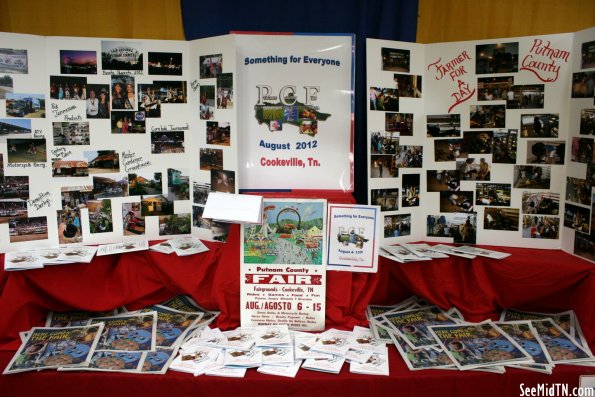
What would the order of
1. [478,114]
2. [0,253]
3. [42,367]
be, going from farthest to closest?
1. [478,114]
2. [0,253]
3. [42,367]

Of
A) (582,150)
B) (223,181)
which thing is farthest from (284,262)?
(582,150)

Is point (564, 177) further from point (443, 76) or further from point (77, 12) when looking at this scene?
point (77, 12)

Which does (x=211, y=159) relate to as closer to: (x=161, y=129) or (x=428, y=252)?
(x=161, y=129)

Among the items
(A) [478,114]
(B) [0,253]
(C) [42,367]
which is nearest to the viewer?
(C) [42,367]

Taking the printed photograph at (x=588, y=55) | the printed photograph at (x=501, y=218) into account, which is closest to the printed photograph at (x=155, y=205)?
Answer: the printed photograph at (x=501, y=218)

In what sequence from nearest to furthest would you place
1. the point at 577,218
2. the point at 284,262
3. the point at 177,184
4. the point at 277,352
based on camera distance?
1. the point at 277,352
2. the point at 284,262
3. the point at 577,218
4. the point at 177,184

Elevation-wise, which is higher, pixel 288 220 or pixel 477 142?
pixel 477 142

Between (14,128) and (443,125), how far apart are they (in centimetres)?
207

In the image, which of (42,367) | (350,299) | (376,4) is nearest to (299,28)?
(376,4)

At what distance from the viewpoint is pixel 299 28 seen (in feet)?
8.04

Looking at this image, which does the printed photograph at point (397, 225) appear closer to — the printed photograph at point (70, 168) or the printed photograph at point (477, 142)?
the printed photograph at point (477, 142)

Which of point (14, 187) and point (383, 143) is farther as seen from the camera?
point (383, 143)

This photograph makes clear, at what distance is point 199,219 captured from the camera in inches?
94.8

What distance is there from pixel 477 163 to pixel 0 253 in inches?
Result: 91.4
